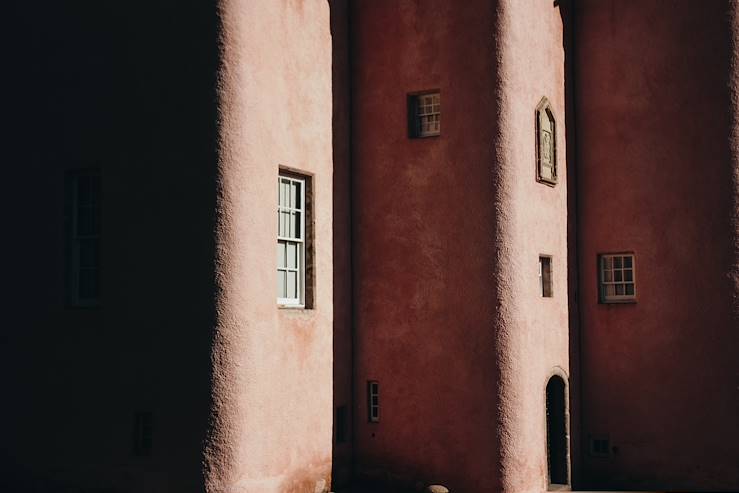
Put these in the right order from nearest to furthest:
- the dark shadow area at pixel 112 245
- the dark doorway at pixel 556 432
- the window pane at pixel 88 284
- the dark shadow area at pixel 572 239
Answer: the dark shadow area at pixel 112 245 → the window pane at pixel 88 284 → the dark doorway at pixel 556 432 → the dark shadow area at pixel 572 239

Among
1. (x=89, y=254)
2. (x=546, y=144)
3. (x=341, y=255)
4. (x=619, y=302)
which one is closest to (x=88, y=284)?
(x=89, y=254)

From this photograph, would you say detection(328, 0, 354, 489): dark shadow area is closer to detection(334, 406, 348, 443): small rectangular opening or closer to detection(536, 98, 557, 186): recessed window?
detection(334, 406, 348, 443): small rectangular opening

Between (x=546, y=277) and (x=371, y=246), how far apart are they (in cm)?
351

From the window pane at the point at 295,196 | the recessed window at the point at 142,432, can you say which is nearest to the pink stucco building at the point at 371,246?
the recessed window at the point at 142,432

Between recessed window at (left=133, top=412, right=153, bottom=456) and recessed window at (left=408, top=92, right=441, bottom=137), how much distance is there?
6.73m

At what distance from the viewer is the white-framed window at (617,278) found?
59.4 ft

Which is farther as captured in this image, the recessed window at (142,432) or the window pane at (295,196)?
the window pane at (295,196)

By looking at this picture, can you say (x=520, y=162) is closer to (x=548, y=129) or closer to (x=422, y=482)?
(x=548, y=129)

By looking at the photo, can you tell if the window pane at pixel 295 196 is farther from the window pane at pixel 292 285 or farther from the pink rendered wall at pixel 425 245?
the pink rendered wall at pixel 425 245

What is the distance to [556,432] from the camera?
56.6 ft

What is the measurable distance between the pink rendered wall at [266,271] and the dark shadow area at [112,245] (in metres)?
0.28

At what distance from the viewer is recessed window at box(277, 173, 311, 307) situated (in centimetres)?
1464

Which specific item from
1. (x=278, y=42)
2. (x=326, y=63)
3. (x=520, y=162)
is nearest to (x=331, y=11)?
(x=326, y=63)

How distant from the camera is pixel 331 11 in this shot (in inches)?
632
